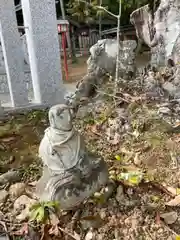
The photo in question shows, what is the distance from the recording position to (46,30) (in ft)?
11.5

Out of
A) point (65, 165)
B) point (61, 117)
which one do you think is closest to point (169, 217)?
point (65, 165)

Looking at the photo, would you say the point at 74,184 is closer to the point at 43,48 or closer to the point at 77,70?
the point at 43,48

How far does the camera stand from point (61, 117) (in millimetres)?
1759

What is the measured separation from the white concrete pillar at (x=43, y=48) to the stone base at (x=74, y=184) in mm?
1946

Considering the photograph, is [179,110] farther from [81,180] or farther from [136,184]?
[81,180]

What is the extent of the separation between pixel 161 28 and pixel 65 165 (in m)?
3.58

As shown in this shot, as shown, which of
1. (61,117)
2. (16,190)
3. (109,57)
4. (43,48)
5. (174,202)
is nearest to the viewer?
(61,117)

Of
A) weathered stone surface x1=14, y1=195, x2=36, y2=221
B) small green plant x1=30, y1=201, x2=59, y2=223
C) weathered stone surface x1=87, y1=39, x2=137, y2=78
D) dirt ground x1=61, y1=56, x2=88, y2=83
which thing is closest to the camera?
small green plant x1=30, y1=201, x2=59, y2=223

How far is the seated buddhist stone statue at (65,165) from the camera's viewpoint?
179cm

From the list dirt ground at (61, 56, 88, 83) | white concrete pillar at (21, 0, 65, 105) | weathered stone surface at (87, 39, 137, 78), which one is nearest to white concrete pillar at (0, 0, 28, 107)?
white concrete pillar at (21, 0, 65, 105)

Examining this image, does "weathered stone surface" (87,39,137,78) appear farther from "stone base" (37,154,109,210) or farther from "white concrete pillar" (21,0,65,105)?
"stone base" (37,154,109,210)

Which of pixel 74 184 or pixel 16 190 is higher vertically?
pixel 74 184

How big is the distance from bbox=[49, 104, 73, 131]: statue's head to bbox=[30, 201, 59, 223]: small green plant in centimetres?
47

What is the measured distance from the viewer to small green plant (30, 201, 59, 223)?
5.29ft
